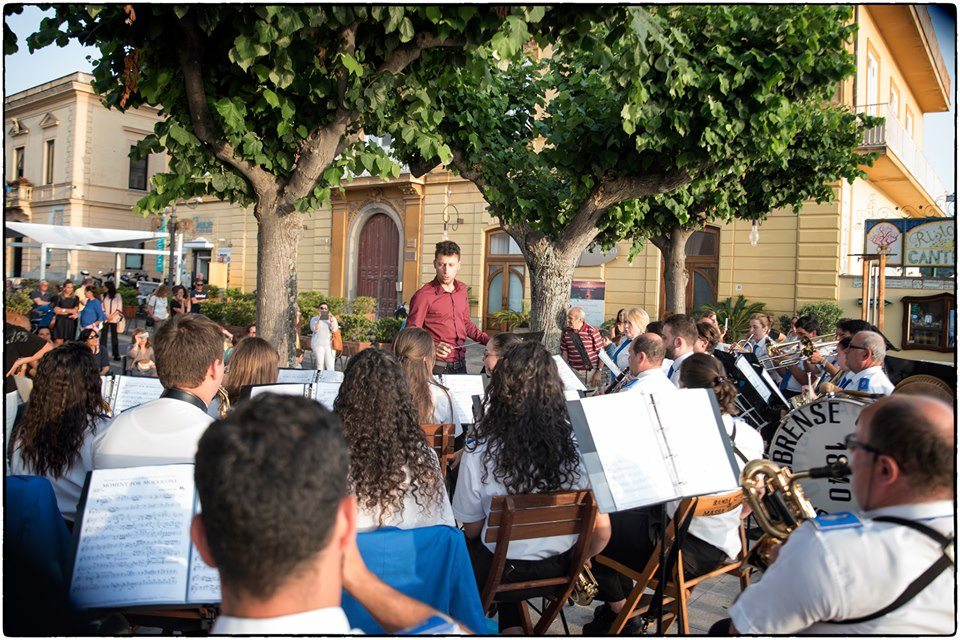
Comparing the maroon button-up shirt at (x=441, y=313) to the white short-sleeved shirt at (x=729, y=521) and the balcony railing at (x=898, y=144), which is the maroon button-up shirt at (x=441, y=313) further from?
the balcony railing at (x=898, y=144)

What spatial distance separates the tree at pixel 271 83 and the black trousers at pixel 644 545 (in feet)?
9.25

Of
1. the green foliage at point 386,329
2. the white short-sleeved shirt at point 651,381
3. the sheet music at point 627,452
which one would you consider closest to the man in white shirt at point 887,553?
the sheet music at point 627,452

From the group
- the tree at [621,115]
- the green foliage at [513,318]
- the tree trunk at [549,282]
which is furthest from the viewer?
the green foliage at [513,318]

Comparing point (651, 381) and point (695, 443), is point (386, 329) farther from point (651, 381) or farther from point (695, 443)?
point (695, 443)

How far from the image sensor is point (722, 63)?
23.3 ft

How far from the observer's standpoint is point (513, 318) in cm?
2034

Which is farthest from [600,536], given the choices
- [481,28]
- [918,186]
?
[918,186]

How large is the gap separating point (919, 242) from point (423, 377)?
1287 cm

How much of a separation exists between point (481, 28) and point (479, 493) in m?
3.15

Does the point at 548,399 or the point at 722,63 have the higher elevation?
the point at 722,63

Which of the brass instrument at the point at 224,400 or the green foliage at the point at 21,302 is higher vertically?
the green foliage at the point at 21,302

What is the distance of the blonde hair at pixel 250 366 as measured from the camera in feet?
14.3

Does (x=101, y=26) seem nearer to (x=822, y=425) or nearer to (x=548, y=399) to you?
(x=548, y=399)

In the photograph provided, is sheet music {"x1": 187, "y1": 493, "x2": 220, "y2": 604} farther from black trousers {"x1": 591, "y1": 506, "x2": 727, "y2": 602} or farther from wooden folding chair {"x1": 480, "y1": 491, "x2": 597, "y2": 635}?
black trousers {"x1": 591, "y1": 506, "x2": 727, "y2": 602}
